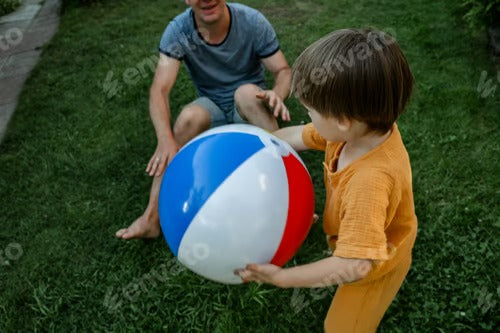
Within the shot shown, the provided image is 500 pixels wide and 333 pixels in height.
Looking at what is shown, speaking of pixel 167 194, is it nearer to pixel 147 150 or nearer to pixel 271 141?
pixel 271 141

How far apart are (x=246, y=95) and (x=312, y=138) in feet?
2.96

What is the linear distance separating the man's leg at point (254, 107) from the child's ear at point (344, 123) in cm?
135

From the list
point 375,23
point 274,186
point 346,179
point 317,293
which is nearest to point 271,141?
point 274,186

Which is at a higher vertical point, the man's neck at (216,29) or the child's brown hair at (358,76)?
the child's brown hair at (358,76)

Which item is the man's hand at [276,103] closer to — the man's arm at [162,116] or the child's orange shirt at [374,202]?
the man's arm at [162,116]

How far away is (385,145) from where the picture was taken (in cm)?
154

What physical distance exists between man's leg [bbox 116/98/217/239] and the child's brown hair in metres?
1.42

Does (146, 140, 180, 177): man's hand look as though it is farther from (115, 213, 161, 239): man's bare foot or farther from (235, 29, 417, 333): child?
(235, 29, 417, 333): child

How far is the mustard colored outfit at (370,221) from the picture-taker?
1415 mm

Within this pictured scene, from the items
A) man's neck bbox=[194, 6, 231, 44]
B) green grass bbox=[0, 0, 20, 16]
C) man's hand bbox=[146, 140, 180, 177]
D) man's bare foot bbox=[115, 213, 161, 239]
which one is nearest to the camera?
man's hand bbox=[146, 140, 180, 177]

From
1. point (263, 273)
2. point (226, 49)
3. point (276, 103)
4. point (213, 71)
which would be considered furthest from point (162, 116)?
point (263, 273)

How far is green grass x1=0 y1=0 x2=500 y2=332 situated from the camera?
2379 millimetres

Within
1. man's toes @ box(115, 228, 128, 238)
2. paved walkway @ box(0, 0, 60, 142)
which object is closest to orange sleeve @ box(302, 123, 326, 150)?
man's toes @ box(115, 228, 128, 238)

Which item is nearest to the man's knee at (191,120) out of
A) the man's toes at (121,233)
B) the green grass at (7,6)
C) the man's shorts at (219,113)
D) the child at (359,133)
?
the man's shorts at (219,113)
